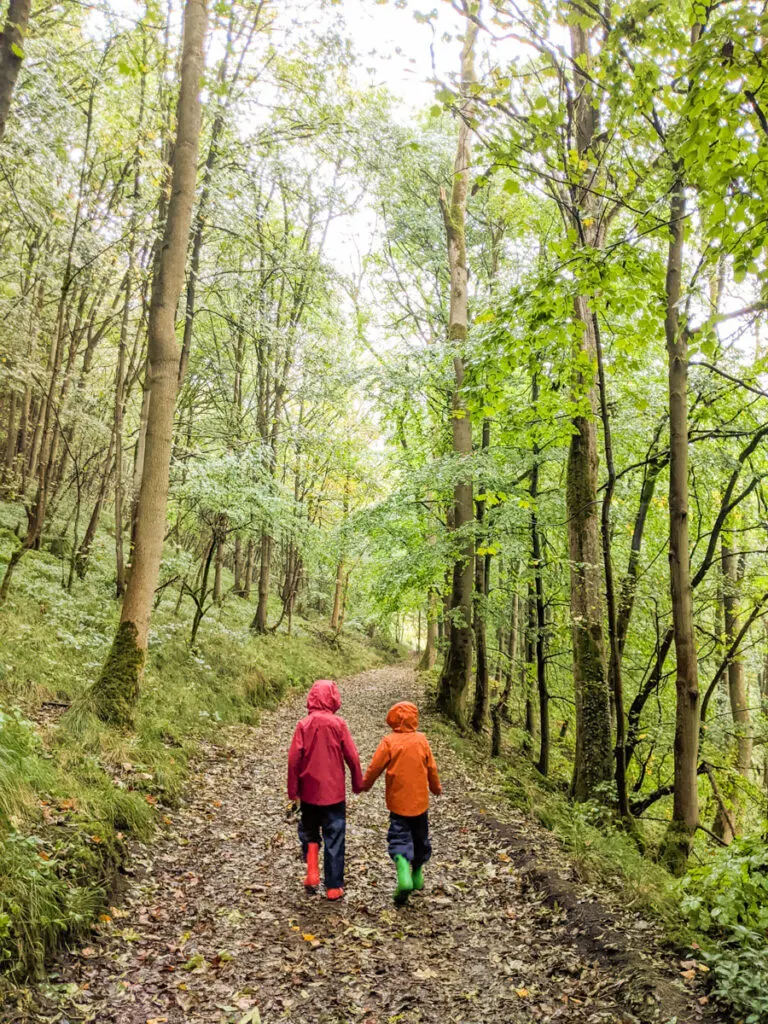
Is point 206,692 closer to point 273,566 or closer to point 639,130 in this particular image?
point 639,130

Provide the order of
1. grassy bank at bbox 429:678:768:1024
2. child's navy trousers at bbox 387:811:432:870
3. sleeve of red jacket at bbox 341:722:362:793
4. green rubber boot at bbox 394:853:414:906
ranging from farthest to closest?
1. sleeve of red jacket at bbox 341:722:362:793
2. child's navy trousers at bbox 387:811:432:870
3. green rubber boot at bbox 394:853:414:906
4. grassy bank at bbox 429:678:768:1024

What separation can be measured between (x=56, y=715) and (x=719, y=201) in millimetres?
8322

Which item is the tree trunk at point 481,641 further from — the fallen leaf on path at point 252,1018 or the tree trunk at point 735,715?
the fallen leaf on path at point 252,1018

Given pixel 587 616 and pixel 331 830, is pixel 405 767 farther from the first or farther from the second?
pixel 587 616

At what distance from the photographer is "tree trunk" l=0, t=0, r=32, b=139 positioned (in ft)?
16.8

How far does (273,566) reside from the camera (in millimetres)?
32531

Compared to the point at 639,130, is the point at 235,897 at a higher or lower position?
lower

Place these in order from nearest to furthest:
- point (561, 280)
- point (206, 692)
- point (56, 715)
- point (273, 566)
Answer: point (561, 280), point (56, 715), point (206, 692), point (273, 566)

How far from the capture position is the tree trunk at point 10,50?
512cm

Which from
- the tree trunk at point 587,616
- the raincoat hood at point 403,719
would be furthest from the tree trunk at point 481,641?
the raincoat hood at point 403,719

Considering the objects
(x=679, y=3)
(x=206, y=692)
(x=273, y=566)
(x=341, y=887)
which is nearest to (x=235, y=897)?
(x=341, y=887)

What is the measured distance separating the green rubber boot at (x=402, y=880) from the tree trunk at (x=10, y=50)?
7.36 m

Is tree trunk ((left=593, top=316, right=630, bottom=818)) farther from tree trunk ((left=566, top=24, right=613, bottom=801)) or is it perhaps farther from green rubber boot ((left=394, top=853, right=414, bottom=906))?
green rubber boot ((left=394, top=853, right=414, bottom=906))

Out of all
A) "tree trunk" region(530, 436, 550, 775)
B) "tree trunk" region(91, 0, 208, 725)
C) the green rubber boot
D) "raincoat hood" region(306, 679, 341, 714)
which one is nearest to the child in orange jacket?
the green rubber boot
